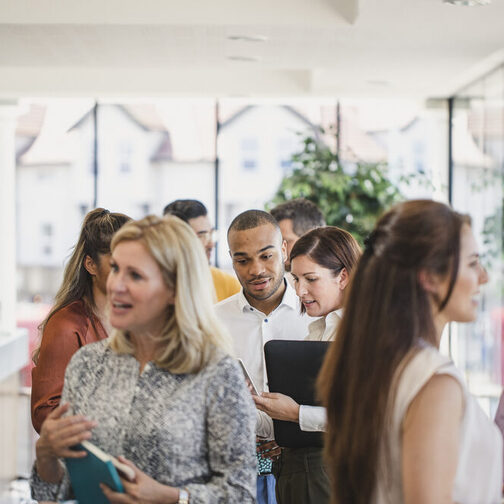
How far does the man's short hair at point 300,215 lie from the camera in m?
4.32

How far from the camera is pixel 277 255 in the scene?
3068mm

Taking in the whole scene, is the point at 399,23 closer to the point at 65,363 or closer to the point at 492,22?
the point at 492,22

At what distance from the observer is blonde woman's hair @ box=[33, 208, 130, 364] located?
264 centimetres

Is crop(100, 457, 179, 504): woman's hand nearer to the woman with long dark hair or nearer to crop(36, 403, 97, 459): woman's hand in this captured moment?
crop(36, 403, 97, 459): woman's hand

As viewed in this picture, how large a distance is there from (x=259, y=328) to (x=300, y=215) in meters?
1.50

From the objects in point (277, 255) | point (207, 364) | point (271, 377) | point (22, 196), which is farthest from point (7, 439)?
point (207, 364)

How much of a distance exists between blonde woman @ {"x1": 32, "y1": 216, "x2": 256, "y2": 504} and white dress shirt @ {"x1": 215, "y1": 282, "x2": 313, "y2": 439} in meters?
1.06

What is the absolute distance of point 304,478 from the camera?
2.45 m

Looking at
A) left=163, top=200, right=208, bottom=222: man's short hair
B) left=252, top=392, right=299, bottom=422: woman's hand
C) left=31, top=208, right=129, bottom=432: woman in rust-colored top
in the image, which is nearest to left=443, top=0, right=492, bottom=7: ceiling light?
left=163, top=200, right=208, bottom=222: man's short hair

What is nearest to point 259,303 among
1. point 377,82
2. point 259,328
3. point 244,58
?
point 259,328

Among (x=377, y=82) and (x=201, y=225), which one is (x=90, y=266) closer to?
(x=201, y=225)

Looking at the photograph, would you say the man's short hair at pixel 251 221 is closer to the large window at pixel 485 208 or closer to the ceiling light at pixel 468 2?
the ceiling light at pixel 468 2

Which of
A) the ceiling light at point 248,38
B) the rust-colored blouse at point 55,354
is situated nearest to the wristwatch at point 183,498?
the rust-colored blouse at point 55,354

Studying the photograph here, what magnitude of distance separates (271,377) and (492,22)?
2915 millimetres
